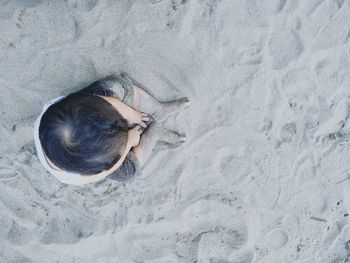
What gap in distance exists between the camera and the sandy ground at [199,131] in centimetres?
→ 220

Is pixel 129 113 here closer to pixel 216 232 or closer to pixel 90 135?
pixel 90 135

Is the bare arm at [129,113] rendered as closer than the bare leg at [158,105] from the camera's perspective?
Yes

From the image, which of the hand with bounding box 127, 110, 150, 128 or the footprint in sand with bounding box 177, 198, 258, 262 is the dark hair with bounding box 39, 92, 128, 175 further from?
the footprint in sand with bounding box 177, 198, 258, 262

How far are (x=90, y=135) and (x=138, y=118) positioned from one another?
21.3 inches

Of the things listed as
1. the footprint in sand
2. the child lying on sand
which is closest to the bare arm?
the child lying on sand

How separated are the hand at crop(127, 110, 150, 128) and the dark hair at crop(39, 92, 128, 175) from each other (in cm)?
26

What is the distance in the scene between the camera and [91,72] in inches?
88.2

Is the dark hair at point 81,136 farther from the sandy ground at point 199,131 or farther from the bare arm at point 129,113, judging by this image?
the sandy ground at point 199,131

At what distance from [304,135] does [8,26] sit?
5.56 feet

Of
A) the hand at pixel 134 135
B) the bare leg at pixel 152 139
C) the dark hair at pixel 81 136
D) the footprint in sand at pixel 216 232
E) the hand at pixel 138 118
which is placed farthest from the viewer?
the footprint in sand at pixel 216 232

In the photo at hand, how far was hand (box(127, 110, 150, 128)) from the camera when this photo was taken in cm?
206

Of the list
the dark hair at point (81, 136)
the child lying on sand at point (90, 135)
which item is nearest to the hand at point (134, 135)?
the child lying on sand at point (90, 135)

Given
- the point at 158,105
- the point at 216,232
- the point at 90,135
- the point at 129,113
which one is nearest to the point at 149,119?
the point at 158,105

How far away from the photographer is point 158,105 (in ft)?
7.32
